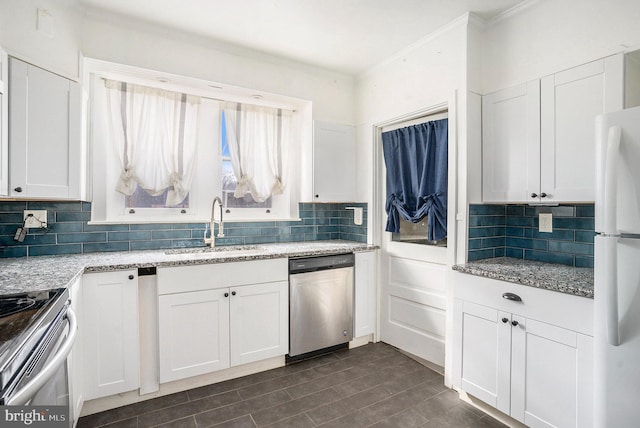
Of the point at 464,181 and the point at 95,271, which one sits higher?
the point at 464,181

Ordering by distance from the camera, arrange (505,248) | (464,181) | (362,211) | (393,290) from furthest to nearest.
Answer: (362,211), (393,290), (505,248), (464,181)

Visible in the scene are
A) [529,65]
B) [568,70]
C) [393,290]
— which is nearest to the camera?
[568,70]

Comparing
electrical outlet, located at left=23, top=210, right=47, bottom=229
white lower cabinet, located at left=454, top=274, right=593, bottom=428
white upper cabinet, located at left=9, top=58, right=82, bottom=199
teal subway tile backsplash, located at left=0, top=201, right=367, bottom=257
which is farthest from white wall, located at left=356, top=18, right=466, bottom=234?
electrical outlet, located at left=23, top=210, right=47, bottom=229

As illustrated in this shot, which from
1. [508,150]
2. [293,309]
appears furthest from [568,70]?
[293,309]

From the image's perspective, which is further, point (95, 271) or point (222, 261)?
point (222, 261)

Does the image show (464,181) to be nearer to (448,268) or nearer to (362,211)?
(448,268)

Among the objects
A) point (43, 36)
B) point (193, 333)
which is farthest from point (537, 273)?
point (43, 36)

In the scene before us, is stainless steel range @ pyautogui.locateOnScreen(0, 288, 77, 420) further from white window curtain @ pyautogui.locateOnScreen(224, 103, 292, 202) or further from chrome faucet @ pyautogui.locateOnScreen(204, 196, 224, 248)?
white window curtain @ pyautogui.locateOnScreen(224, 103, 292, 202)

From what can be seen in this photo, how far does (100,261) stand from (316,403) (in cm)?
166

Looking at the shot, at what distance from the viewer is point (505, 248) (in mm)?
2588

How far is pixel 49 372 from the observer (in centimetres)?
104

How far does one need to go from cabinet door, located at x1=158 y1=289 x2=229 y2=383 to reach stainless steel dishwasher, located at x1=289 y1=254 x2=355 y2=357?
1.80ft

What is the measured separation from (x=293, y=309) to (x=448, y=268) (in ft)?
4.02

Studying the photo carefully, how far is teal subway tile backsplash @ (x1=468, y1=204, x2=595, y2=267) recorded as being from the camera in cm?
214
